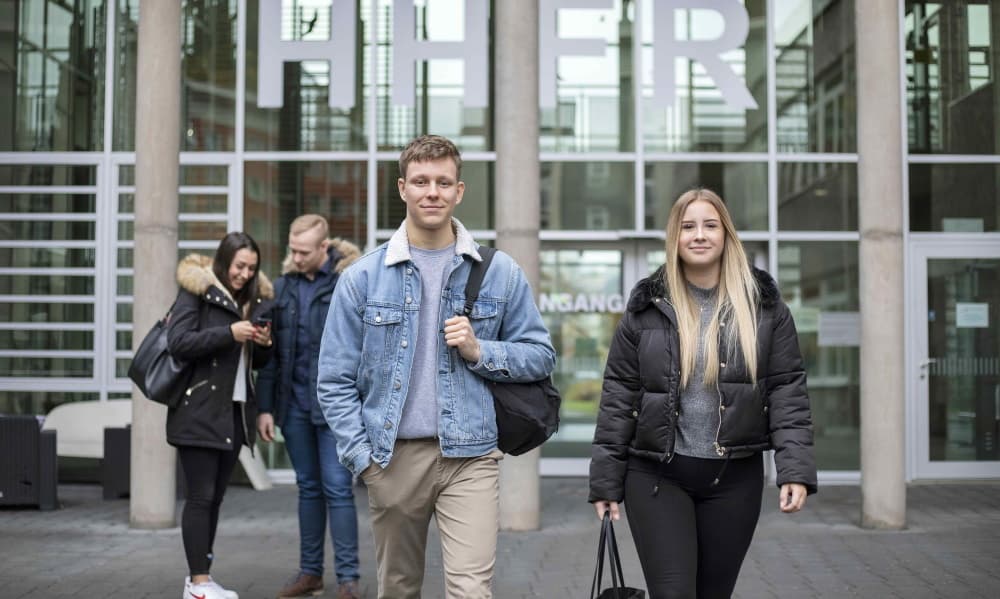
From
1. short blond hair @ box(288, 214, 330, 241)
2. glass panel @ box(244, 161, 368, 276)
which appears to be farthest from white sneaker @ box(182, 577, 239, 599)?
glass panel @ box(244, 161, 368, 276)

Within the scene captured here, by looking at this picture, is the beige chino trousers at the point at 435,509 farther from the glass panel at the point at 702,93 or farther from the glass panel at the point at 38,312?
the glass panel at the point at 38,312

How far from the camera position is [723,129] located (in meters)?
12.0

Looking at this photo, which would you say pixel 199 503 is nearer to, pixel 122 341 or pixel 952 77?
pixel 122 341

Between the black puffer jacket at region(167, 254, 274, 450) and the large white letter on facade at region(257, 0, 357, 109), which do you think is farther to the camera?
the large white letter on facade at region(257, 0, 357, 109)

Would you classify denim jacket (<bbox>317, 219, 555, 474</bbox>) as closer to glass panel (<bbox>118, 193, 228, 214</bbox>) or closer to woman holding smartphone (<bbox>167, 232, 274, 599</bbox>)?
woman holding smartphone (<bbox>167, 232, 274, 599</bbox>)

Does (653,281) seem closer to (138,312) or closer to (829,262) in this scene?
(138,312)

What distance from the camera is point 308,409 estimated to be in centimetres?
625

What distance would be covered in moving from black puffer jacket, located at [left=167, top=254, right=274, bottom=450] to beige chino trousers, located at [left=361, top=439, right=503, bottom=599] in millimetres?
2282

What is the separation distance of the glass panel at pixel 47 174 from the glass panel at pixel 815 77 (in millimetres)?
6987

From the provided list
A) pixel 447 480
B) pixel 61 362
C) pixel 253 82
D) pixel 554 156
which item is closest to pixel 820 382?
pixel 554 156

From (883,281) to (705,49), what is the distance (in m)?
3.92

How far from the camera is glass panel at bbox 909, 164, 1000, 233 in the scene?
11891mm

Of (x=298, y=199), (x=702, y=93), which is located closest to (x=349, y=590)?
(x=298, y=199)

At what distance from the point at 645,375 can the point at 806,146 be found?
849 centimetres
